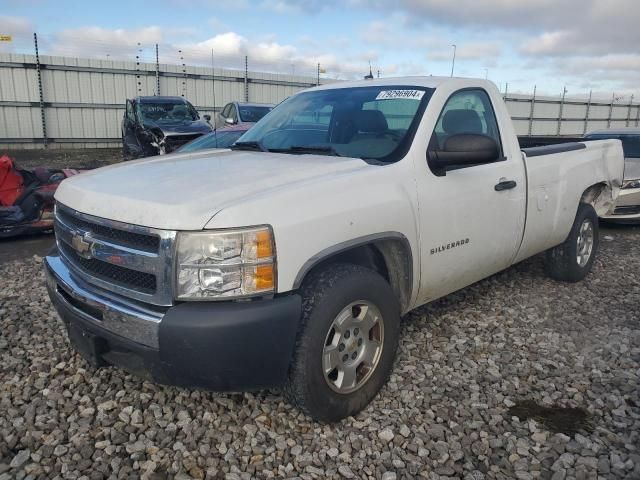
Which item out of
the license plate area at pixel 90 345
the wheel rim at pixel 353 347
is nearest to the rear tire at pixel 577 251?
the wheel rim at pixel 353 347

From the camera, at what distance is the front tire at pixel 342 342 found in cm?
249

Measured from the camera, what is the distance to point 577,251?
5086 millimetres

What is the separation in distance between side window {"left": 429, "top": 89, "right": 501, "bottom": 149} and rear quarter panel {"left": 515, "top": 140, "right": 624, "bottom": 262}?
1.45ft

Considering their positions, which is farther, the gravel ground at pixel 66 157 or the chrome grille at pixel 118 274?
the gravel ground at pixel 66 157

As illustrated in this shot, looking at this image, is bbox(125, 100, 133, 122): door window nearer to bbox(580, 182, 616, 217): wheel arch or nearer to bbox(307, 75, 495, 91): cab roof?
bbox(307, 75, 495, 91): cab roof

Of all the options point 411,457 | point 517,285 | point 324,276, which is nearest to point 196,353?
point 324,276

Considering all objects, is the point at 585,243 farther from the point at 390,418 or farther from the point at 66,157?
the point at 66,157

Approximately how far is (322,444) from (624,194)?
684cm

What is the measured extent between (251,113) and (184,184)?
11.3 metres

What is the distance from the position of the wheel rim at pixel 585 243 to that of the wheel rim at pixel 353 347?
10.3 feet

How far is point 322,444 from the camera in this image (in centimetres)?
264

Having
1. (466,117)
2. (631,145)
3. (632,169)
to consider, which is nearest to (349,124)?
(466,117)

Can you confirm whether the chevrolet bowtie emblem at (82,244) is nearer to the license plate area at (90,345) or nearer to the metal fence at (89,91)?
the license plate area at (90,345)

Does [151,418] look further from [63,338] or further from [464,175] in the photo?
[464,175]
